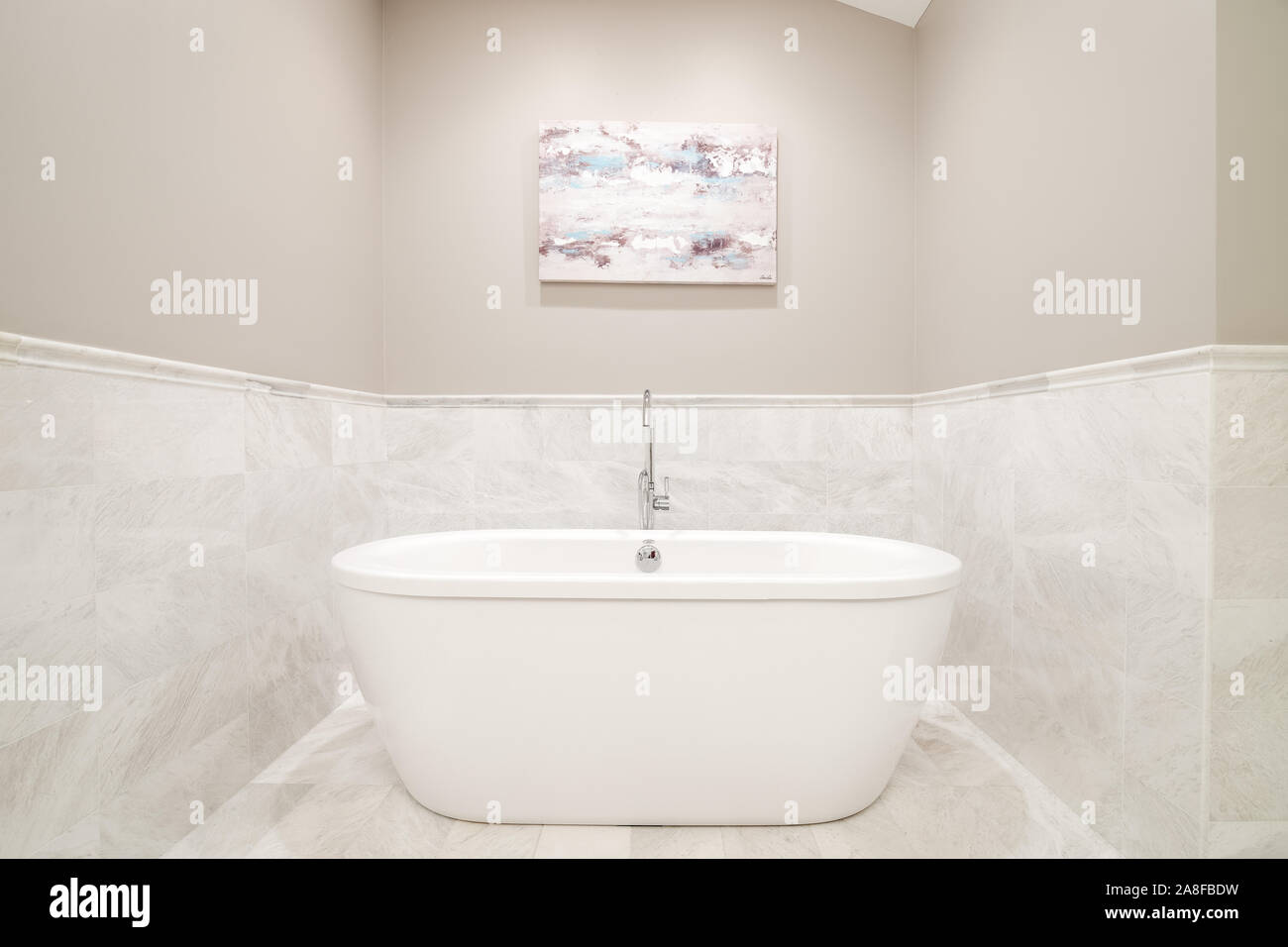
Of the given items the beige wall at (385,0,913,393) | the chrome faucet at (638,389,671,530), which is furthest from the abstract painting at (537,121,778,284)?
the chrome faucet at (638,389,671,530)

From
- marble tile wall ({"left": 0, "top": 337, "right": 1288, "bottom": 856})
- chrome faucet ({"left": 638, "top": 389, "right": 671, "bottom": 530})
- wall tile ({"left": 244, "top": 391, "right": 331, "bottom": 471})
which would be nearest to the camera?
marble tile wall ({"left": 0, "top": 337, "right": 1288, "bottom": 856})

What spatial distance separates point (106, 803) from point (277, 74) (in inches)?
75.0

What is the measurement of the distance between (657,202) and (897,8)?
3.92 ft

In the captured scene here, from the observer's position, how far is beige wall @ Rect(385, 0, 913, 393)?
8.34 feet

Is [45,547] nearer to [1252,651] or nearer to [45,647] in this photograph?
[45,647]

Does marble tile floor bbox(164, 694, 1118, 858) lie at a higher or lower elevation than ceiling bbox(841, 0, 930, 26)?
lower

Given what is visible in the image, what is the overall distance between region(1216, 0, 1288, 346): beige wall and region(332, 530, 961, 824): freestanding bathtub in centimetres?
75

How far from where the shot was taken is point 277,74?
1894mm

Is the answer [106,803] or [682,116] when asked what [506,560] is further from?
[682,116]

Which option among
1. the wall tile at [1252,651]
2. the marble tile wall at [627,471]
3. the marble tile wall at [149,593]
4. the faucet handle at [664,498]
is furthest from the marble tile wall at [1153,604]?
the marble tile wall at [149,593]

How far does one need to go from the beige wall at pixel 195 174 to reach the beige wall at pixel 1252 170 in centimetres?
215

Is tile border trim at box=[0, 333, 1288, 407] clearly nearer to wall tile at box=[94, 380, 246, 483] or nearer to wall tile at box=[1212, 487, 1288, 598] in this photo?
wall tile at box=[94, 380, 246, 483]

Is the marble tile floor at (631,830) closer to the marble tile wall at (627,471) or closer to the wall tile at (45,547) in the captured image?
the wall tile at (45,547)

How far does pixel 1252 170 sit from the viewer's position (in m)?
1.22
